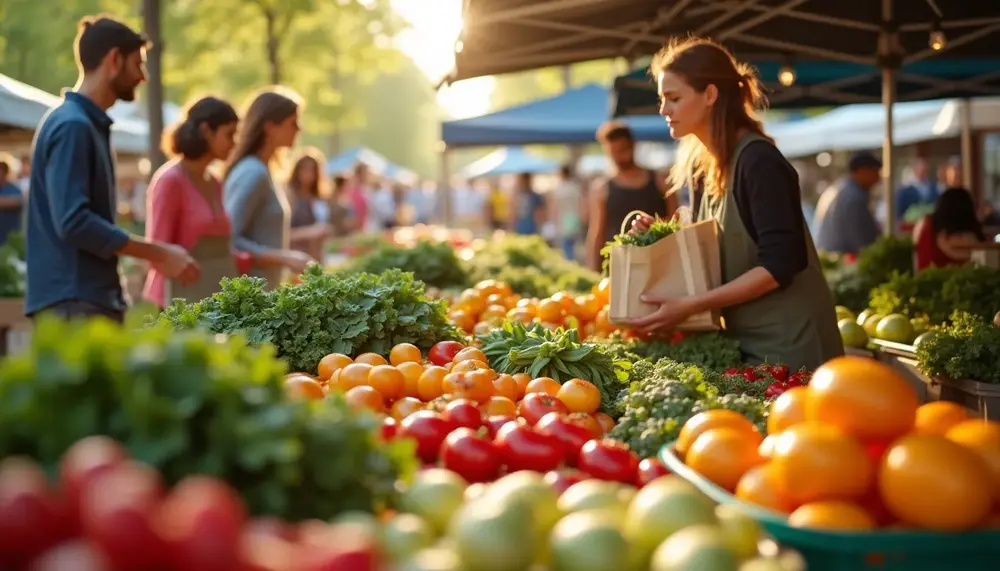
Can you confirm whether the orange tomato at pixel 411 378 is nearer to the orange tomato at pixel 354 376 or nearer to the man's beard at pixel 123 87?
the orange tomato at pixel 354 376

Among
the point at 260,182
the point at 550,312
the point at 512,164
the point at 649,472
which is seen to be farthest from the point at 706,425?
the point at 512,164

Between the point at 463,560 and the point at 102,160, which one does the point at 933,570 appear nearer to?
the point at 463,560

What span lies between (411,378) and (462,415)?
0.66 m

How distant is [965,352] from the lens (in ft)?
14.7

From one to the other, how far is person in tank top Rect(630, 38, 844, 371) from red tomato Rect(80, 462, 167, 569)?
3.05 m

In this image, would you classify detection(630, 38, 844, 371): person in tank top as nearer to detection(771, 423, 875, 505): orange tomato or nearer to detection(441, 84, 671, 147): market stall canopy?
detection(771, 423, 875, 505): orange tomato

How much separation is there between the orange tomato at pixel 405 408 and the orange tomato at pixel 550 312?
6.18 ft

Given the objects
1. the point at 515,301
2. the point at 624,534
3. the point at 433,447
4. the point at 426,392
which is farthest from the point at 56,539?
the point at 515,301

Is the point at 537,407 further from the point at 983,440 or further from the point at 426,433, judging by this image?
the point at 983,440

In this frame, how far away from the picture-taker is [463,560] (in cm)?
181

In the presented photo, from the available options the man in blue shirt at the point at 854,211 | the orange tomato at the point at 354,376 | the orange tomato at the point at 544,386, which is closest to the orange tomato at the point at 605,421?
the orange tomato at the point at 544,386

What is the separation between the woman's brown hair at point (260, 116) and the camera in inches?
257

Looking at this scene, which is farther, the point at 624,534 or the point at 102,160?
the point at 102,160

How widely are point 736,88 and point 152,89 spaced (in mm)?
6750
